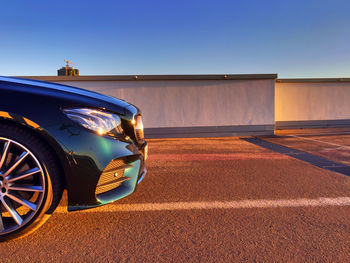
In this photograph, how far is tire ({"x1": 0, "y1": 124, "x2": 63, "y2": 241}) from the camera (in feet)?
5.29

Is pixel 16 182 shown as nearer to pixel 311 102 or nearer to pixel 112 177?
pixel 112 177

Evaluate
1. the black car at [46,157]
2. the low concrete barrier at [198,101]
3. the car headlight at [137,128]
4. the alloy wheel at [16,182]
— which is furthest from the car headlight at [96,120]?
the low concrete barrier at [198,101]

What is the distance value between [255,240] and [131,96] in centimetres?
740

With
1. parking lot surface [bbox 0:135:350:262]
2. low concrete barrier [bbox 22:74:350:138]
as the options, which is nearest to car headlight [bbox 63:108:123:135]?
parking lot surface [bbox 0:135:350:262]

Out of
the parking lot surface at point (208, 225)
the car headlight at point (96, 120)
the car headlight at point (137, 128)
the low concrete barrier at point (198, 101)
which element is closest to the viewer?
the parking lot surface at point (208, 225)

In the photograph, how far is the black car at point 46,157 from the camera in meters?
1.61

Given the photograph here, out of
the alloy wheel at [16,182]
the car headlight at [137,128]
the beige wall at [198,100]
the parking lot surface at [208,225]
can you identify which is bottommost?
the parking lot surface at [208,225]

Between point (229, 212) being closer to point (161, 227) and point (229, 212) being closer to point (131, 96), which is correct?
point (161, 227)

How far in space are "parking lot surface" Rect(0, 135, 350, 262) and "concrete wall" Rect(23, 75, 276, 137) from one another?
5.41m

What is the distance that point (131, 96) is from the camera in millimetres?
8398

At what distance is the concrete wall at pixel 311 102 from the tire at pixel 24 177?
37.2 ft

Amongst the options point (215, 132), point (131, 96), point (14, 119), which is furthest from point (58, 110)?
point (215, 132)

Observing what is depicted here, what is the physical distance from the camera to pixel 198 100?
8656mm

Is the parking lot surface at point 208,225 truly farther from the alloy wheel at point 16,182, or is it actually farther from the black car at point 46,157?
the black car at point 46,157
